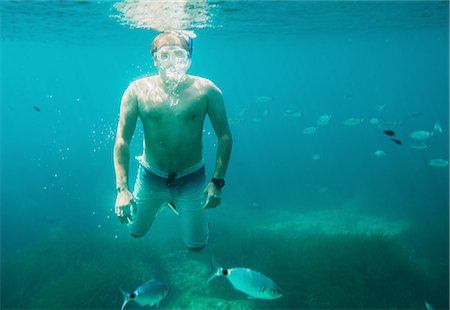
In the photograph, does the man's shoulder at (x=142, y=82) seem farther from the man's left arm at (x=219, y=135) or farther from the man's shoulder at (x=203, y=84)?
the man's left arm at (x=219, y=135)

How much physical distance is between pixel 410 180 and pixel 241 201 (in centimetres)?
1330

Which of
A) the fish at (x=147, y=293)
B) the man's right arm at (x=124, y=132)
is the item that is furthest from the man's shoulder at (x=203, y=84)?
the fish at (x=147, y=293)

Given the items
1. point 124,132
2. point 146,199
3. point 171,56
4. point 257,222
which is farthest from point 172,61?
point 257,222

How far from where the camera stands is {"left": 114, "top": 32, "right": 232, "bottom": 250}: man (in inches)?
A: 167

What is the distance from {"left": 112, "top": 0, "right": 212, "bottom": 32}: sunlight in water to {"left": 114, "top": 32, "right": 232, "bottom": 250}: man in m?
12.0

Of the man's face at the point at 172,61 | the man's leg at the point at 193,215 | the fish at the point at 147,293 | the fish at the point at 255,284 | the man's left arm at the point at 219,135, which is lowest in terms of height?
the fish at the point at 147,293

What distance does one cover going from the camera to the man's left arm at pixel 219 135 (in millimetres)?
4326

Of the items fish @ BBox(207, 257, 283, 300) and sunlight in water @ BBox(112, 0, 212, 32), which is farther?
sunlight in water @ BBox(112, 0, 212, 32)

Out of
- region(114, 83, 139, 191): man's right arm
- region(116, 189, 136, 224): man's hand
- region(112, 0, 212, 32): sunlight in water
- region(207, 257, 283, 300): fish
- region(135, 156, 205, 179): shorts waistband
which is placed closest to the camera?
region(116, 189, 136, 224): man's hand

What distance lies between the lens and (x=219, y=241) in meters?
12.8

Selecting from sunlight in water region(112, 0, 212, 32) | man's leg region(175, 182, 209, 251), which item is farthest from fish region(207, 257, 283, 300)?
sunlight in water region(112, 0, 212, 32)

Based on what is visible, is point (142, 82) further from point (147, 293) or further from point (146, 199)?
point (147, 293)

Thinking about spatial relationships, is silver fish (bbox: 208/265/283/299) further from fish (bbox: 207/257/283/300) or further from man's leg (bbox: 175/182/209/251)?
man's leg (bbox: 175/182/209/251)

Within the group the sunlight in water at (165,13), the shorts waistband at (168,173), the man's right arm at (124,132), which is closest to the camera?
the man's right arm at (124,132)
